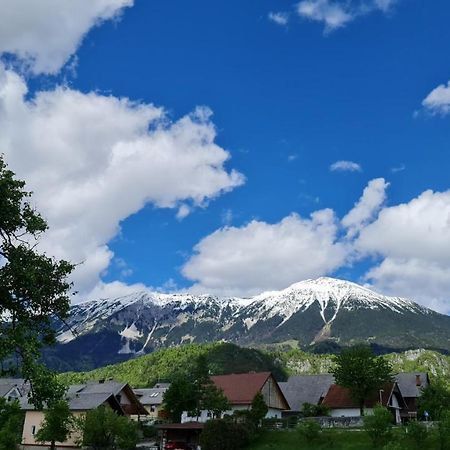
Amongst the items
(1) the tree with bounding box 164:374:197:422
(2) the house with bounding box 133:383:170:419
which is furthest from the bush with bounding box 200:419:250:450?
(2) the house with bounding box 133:383:170:419

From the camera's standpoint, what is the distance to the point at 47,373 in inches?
670

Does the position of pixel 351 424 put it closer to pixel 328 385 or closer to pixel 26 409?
pixel 328 385

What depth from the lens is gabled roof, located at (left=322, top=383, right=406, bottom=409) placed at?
78906mm

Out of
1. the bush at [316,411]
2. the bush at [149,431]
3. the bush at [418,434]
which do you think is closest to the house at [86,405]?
the bush at [149,431]

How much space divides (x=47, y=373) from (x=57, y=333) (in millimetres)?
3242

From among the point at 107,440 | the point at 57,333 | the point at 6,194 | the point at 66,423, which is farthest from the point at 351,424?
the point at 6,194

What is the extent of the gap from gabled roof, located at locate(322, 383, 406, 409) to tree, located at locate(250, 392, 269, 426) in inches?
553

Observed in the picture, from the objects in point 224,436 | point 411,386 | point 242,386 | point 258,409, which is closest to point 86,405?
point 224,436

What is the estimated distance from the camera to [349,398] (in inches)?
3206

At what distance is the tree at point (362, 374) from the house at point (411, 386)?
20471 millimetres

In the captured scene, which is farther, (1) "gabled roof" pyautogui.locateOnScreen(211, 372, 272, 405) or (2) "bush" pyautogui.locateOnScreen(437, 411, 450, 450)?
(1) "gabled roof" pyautogui.locateOnScreen(211, 372, 272, 405)

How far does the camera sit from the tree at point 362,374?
75.2 m

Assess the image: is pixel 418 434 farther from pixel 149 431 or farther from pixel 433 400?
pixel 149 431

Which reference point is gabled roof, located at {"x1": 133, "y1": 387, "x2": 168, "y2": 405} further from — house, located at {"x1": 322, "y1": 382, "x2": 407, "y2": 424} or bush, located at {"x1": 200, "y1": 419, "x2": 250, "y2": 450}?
bush, located at {"x1": 200, "y1": 419, "x2": 250, "y2": 450}
